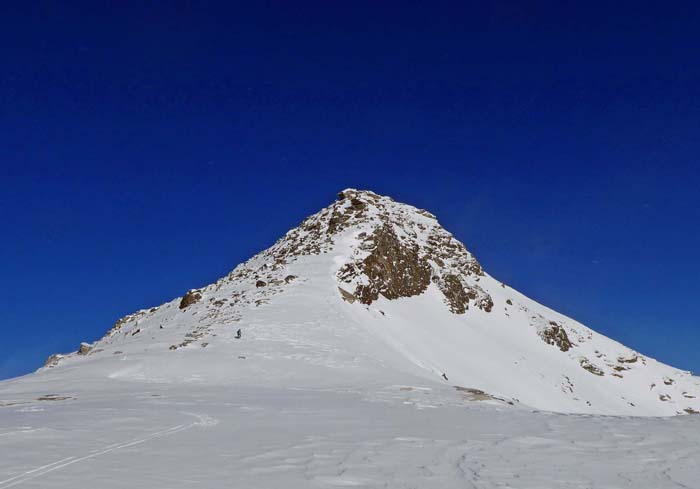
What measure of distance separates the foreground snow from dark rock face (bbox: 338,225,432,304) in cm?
3398

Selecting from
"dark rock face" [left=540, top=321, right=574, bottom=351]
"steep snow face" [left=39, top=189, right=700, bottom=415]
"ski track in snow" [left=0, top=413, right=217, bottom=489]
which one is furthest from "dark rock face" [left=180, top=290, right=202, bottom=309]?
"ski track in snow" [left=0, top=413, right=217, bottom=489]

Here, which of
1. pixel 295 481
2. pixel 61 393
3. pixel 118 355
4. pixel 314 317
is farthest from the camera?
pixel 314 317

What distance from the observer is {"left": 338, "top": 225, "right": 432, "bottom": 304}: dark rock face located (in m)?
53.0

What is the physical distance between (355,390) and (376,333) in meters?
18.3

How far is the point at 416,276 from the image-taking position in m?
61.6

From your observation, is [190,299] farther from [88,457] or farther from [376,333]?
[88,457]

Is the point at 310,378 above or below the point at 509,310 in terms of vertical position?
below

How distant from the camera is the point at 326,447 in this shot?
36.2ft

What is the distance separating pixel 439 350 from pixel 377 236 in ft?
57.4

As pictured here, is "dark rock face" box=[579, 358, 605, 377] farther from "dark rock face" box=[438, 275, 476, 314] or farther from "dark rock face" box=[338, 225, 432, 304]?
"dark rock face" box=[338, 225, 432, 304]

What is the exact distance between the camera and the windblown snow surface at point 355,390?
921cm

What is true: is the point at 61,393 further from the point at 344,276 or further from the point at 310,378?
the point at 344,276

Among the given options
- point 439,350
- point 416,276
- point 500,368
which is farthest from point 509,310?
point 439,350

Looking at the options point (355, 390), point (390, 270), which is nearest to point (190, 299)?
point (390, 270)
